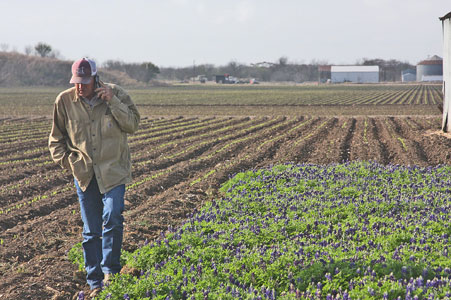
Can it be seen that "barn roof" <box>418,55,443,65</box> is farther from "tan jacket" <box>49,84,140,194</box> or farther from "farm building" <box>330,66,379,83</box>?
"tan jacket" <box>49,84,140,194</box>

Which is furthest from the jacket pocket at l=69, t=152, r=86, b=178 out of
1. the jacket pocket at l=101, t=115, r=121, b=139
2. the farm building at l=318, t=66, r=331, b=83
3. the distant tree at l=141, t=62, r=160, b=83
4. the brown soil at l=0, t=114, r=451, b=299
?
the farm building at l=318, t=66, r=331, b=83

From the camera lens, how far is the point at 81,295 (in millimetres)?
5445

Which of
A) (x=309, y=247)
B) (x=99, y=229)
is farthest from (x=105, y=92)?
(x=309, y=247)

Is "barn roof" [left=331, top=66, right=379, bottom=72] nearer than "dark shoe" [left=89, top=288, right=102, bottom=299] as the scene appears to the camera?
No

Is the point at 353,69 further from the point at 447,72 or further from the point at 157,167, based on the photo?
the point at 157,167

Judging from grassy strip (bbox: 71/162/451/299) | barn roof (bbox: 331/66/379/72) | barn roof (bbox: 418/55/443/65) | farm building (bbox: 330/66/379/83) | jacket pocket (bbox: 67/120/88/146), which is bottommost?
grassy strip (bbox: 71/162/451/299)

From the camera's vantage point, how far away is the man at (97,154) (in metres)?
5.72

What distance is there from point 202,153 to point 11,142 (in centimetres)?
837

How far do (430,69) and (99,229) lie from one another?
473 feet

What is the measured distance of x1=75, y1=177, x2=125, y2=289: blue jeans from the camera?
5.71 m

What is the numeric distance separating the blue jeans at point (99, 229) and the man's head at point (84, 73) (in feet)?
3.36

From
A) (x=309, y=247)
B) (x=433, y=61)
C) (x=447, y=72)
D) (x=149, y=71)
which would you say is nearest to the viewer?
(x=309, y=247)

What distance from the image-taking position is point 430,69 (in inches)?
5423

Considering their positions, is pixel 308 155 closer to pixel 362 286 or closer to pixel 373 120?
pixel 362 286
